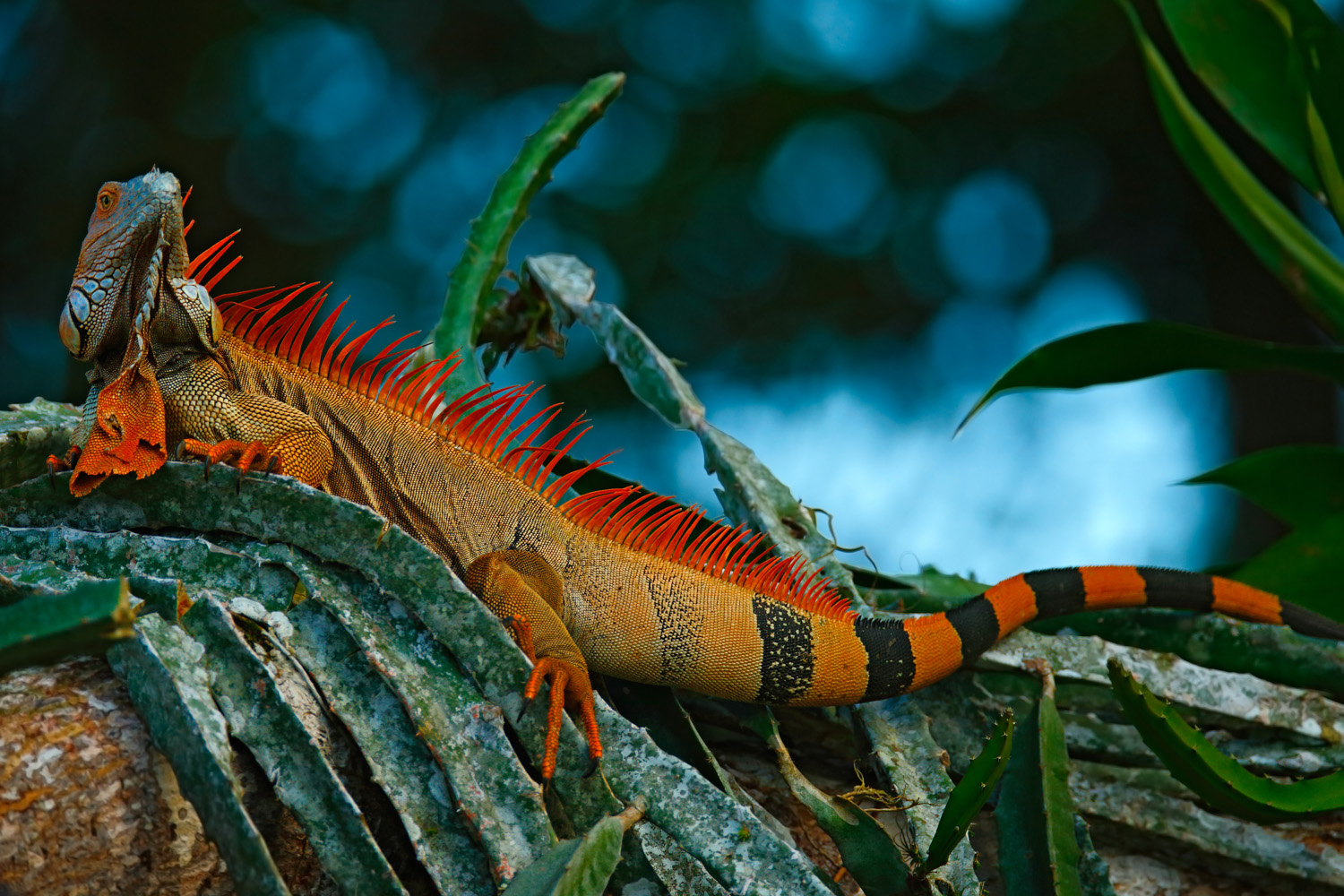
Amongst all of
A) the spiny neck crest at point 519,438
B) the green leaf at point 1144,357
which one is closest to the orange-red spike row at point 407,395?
the spiny neck crest at point 519,438

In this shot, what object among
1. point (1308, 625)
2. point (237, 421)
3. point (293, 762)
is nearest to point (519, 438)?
point (237, 421)

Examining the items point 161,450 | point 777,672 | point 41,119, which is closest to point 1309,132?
point 777,672

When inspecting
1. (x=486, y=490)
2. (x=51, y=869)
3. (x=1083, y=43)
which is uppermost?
(x=1083, y=43)

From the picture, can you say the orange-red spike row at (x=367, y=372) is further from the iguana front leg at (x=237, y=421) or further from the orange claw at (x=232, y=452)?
Answer: the orange claw at (x=232, y=452)

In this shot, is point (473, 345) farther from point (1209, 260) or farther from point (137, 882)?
point (1209, 260)

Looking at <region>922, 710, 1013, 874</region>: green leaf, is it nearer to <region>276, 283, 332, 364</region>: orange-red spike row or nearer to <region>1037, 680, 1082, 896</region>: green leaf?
<region>1037, 680, 1082, 896</region>: green leaf

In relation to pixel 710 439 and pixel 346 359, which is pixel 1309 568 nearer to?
pixel 710 439
